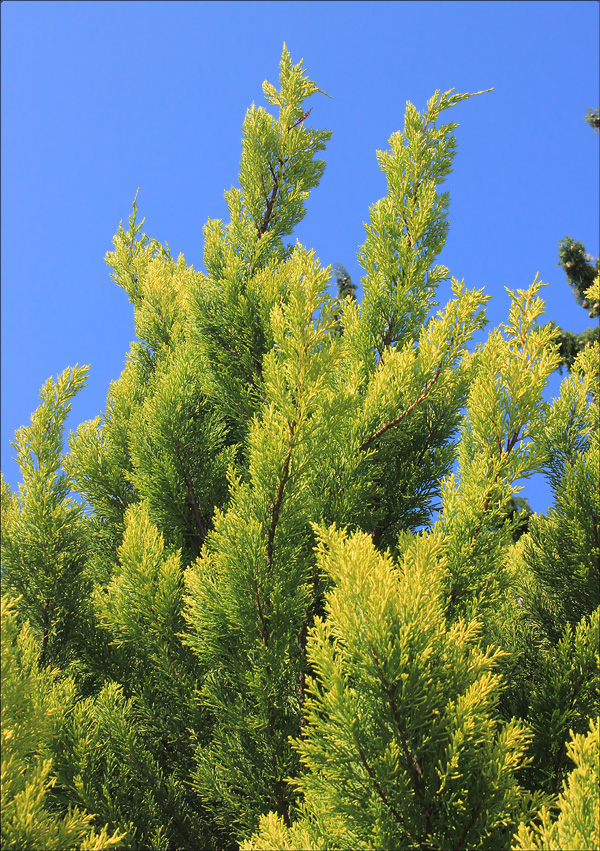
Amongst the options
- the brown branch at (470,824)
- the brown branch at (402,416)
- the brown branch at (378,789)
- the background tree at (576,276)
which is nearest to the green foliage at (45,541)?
the brown branch at (402,416)

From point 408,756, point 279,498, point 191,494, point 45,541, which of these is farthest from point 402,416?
point 45,541

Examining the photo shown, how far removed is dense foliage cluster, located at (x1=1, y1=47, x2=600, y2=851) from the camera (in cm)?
245

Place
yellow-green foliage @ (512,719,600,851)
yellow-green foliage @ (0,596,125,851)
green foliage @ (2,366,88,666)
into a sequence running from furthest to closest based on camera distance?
green foliage @ (2,366,88,666), yellow-green foliage @ (0,596,125,851), yellow-green foliage @ (512,719,600,851)

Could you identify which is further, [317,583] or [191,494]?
[191,494]

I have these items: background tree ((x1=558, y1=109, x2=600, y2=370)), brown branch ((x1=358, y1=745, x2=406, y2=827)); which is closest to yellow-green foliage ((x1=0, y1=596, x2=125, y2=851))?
brown branch ((x1=358, y1=745, x2=406, y2=827))

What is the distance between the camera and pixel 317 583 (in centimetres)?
358

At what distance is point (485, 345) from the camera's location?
3.69m

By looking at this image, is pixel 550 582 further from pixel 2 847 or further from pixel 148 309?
pixel 148 309

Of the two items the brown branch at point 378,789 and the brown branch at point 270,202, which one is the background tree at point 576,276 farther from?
the brown branch at point 378,789

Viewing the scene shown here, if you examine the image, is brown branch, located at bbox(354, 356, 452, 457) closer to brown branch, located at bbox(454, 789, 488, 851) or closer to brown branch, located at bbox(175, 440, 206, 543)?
brown branch, located at bbox(175, 440, 206, 543)

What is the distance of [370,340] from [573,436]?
1.39 meters

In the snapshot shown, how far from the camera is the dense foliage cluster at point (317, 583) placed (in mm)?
2453

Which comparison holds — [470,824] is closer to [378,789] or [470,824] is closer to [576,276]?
[378,789]

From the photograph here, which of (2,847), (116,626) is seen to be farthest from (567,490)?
(2,847)
